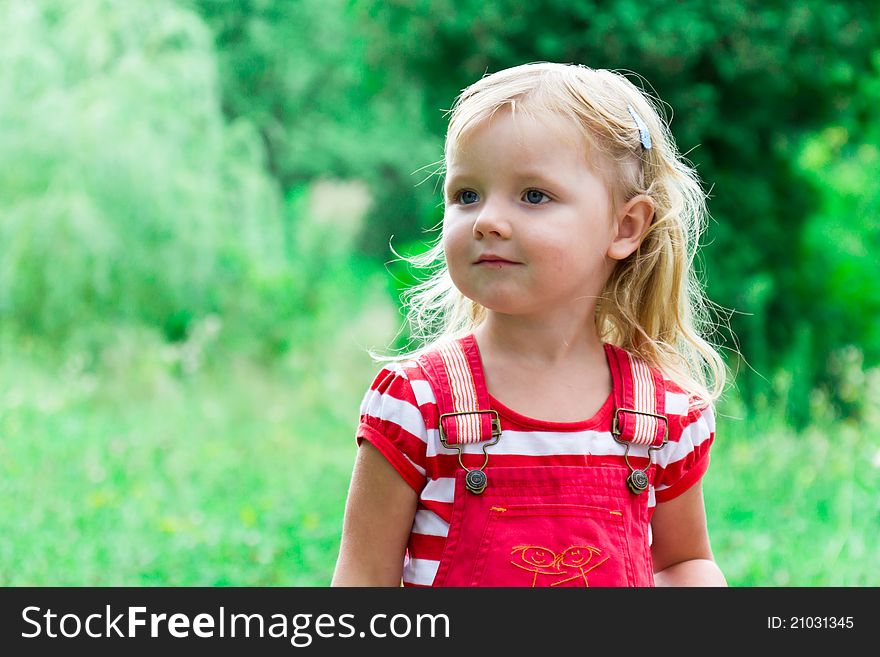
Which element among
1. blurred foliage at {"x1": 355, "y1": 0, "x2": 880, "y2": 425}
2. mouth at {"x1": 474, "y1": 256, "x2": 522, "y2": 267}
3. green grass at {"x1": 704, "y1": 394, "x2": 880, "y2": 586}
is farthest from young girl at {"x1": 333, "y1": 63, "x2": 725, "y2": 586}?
blurred foliage at {"x1": 355, "y1": 0, "x2": 880, "y2": 425}

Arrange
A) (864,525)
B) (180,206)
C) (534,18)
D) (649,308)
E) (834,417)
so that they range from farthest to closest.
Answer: (180,206) → (834,417) → (534,18) → (864,525) → (649,308)

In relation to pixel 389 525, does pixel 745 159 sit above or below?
above

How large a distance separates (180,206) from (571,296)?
187 inches

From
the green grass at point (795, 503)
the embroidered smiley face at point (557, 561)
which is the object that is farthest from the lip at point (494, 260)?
the green grass at point (795, 503)

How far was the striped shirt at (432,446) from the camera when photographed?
1.49 meters

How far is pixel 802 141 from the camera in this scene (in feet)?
16.4

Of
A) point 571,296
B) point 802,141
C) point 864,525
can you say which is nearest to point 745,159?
point 802,141

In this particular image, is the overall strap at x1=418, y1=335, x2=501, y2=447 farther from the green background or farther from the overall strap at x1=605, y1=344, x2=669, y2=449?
the green background

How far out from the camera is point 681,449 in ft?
5.31

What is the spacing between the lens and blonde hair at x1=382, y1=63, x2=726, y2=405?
1558 mm

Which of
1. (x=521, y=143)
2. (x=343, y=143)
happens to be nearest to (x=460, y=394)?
(x=521, y=143)

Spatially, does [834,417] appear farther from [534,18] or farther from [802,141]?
[534,18]

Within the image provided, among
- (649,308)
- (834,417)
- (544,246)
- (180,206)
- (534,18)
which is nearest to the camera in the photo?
(544,246)
